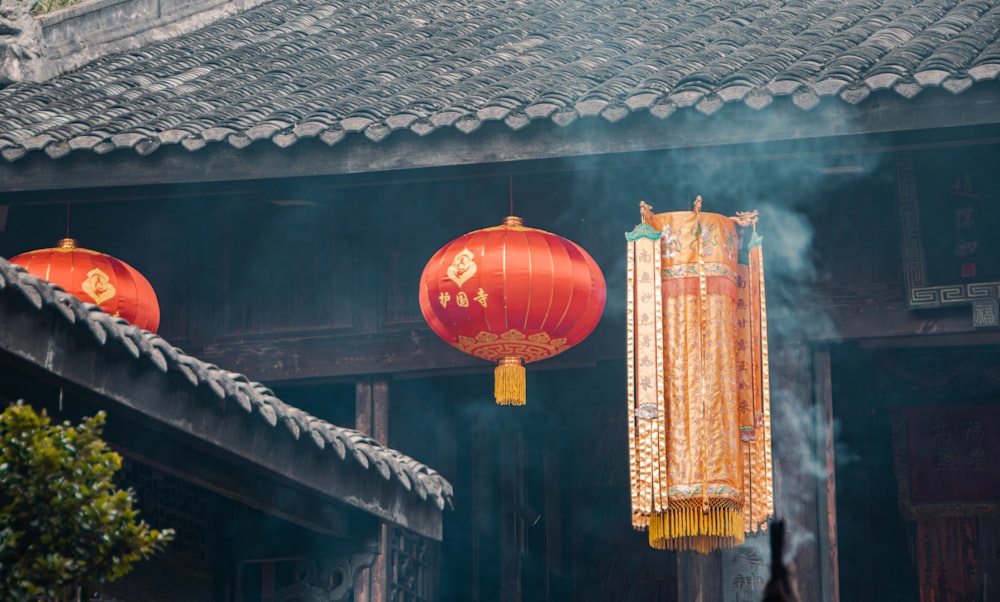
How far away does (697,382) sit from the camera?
855 centimetres

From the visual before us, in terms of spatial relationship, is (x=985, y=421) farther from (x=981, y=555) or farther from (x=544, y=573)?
(x=544, y=573)

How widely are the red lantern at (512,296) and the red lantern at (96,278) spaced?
5.35 ft

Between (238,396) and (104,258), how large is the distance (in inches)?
131

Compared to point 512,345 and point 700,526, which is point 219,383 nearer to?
point 512,345

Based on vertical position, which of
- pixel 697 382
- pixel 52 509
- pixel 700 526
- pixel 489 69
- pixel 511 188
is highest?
pixel 489 69

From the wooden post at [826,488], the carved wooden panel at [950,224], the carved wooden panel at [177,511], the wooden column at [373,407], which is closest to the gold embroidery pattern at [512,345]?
the wooden column at [373,407]

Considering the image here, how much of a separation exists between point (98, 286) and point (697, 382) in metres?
3.20

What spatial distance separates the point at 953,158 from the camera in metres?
8.95

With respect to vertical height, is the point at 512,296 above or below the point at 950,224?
below

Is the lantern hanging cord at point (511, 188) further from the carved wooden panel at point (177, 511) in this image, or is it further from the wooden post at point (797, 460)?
the carved wooden panel at point (177, 511)

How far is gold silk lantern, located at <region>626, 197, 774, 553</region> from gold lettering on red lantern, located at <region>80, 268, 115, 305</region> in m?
2.77

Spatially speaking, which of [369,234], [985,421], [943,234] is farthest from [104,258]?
[985,421]

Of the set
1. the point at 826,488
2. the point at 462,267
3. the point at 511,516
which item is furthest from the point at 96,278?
the point at 826,488

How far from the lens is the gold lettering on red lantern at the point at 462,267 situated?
8.53m
